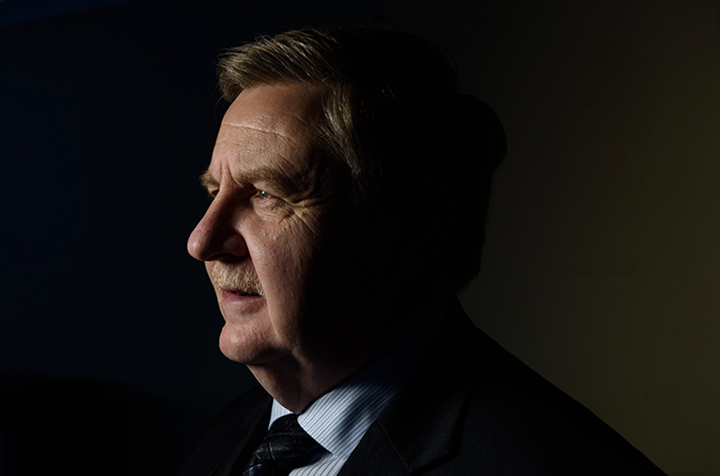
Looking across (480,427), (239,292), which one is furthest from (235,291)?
(480,427)

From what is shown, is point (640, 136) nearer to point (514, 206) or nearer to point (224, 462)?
point (514, 206)

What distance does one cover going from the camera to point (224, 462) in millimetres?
1085

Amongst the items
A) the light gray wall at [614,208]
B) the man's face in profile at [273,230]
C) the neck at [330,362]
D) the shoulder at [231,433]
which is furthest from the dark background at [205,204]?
the man's face in profile at [273,230]

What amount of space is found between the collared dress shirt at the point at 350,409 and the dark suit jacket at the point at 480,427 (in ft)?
0.14

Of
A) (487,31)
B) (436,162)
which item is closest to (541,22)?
(487,31)

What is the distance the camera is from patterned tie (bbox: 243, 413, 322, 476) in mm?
888

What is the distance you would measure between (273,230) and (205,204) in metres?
1.65

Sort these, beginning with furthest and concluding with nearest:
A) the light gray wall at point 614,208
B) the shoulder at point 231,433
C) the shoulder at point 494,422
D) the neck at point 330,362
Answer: the light gray wall at point 614,208 < the shoulder at point 231,433 < the neck at point 330,362 < the shoulder at point 494,422

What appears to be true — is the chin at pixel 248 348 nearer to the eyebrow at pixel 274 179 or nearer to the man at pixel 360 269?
the man at pixel 360 269

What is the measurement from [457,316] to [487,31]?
50.9 inches

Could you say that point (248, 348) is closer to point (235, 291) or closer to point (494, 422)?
point (235, 291)

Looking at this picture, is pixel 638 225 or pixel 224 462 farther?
pixel 638 225

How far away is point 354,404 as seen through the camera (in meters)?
0.85

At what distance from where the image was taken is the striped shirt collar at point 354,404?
2.80ft
